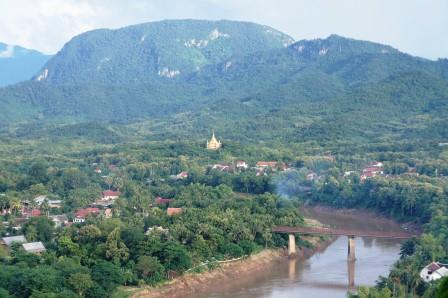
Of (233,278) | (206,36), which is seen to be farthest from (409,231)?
(206,36)

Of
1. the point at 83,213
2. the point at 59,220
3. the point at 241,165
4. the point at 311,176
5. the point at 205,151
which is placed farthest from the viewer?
the point at 205,151

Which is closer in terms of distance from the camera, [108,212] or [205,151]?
[108,212]

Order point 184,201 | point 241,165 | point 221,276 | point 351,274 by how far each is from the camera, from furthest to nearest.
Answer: point 241,165
point 184,201
point 351,274
point 221,276

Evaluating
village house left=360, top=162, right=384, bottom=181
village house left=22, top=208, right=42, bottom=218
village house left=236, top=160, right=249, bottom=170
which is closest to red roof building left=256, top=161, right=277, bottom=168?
village house left=236, top=160, right=249, bottom=170

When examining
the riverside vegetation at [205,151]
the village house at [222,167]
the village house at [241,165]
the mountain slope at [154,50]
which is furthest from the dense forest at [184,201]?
the mountain slope at [154,50]

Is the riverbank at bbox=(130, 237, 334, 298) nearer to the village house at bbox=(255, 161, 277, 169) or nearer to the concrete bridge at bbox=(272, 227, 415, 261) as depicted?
the concrete bridge at bbox=(272, 227, 415, 261)

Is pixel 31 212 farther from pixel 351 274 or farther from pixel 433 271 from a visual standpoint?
pixel 433 271

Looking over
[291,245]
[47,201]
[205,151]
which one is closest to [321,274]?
[291,245]
